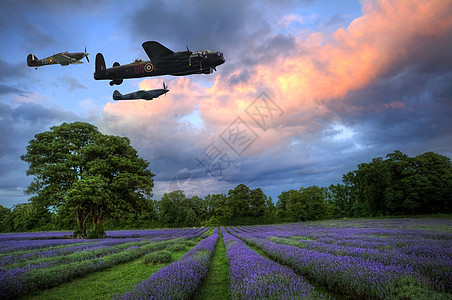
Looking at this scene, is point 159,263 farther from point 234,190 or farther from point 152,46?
point 234,190

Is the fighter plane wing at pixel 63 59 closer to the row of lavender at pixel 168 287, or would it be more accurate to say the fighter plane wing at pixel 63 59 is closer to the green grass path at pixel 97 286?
the green grass path at pixel 97 286

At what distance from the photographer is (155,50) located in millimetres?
8805

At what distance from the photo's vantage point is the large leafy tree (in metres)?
17.5

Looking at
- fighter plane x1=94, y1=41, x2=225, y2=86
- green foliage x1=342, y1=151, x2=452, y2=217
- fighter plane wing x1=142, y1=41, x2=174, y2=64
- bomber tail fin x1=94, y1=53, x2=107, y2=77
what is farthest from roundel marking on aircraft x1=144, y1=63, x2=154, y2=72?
green foliage x1=342, y1=151, x2=452, y2=217

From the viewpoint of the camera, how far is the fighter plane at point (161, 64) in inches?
352

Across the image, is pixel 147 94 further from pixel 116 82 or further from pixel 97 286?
pixel 97 286

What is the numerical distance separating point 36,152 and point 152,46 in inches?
720

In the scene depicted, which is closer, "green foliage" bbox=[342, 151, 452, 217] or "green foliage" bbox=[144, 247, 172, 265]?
"green foliage" bbox=[144, 247, 172, 265]

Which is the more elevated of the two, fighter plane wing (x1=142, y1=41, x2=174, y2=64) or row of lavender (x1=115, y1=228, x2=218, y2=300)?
fighter plane wing (x1=142, y1=41, x2=174, y2=64)

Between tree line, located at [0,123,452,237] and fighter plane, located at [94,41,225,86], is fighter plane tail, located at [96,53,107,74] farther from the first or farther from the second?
tree line, located at [0,123,452,237]

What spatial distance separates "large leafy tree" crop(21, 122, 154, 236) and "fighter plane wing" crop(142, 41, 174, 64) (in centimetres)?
1308

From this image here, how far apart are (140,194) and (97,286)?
1768 centimetres

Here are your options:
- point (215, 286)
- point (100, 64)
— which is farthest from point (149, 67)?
point (215, 286)

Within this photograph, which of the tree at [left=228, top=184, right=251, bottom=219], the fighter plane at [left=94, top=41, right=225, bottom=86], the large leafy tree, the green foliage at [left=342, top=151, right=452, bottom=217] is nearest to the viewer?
the fighter plane at [left=94, top=41, right=225, bottom=86]
